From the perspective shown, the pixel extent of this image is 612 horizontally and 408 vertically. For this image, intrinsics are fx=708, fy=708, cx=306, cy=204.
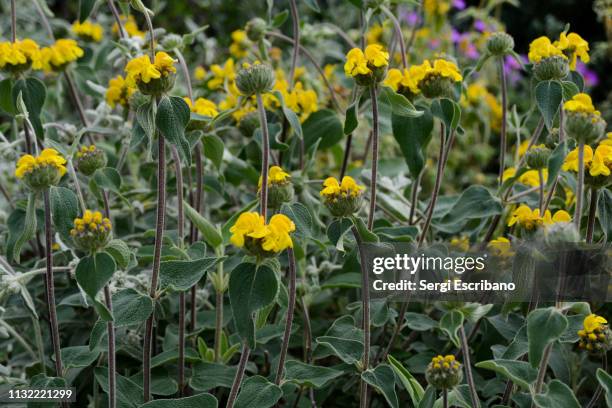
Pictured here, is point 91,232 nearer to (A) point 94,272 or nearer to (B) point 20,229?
(A) point 94,272

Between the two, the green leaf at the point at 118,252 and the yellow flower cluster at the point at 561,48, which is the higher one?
the yellow flower cluster at the point at 561,48

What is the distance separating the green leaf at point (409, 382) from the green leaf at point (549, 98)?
40 centimetres

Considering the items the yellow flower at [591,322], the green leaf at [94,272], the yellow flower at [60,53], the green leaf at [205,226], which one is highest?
the yellow flower at [60,53]

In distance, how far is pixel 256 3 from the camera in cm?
382

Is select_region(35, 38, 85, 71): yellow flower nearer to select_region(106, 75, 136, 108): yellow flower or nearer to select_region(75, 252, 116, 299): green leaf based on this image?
select_region(106, 75, 136, 108): yellow flower

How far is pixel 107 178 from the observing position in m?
1.16

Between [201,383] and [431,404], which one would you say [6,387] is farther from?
[431,404]

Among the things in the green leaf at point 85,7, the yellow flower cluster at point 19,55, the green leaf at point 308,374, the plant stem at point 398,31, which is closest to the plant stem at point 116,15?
the green leaf at point 85,7

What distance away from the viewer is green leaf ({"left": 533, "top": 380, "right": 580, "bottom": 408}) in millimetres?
880

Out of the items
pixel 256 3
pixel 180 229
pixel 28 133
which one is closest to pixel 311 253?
pixel 180 229

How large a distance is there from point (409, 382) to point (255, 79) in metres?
0.47

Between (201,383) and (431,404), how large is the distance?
0.36 m

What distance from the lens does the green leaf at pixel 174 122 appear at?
90 cm

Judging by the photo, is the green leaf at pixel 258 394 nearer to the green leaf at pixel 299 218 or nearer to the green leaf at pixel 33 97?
the green leaf at pixel 299 218
